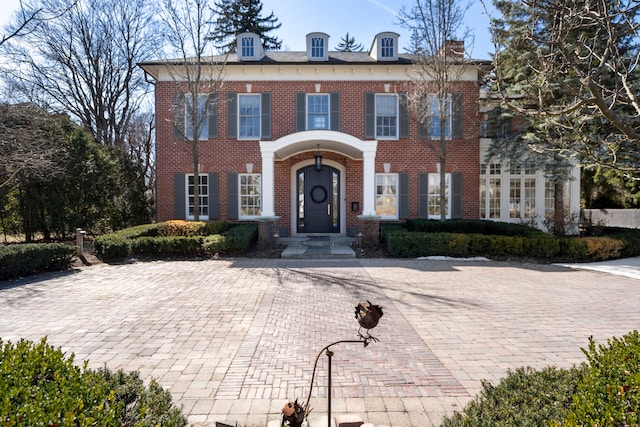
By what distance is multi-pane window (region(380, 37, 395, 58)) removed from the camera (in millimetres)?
14641

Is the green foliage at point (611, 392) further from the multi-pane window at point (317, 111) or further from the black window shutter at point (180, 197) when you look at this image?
the black window shutter at point (180, 197)

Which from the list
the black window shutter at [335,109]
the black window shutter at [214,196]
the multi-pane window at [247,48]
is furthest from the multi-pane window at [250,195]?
the multi-pane window at [247,48]

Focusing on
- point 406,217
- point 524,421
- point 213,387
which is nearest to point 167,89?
point 406,217

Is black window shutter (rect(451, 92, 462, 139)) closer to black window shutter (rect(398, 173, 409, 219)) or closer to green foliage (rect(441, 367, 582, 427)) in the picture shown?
black window shutter (rect(398, 173, 409, 219))

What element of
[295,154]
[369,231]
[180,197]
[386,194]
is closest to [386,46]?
[295,154]

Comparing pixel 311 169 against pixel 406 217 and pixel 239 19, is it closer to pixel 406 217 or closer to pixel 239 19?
pixel 406 217

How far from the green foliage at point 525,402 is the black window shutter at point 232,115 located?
13.4m

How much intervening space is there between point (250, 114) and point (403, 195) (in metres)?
6.99

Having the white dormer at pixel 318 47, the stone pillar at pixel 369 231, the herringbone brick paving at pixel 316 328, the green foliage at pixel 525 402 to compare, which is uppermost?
the white dormer at pixel 318 47

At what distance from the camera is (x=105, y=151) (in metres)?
15.5

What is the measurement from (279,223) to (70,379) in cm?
1234

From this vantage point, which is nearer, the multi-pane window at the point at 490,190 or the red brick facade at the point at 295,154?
the red brick facade at the point at 295,154

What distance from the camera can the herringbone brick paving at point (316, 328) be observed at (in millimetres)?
3334

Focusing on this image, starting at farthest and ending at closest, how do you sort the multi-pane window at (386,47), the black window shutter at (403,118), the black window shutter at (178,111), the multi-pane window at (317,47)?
the multi-pane window at (386,47) < the multi-pane window at (317,47) < the black window shutter at (403,118) < the black window shutter at (178,111)
